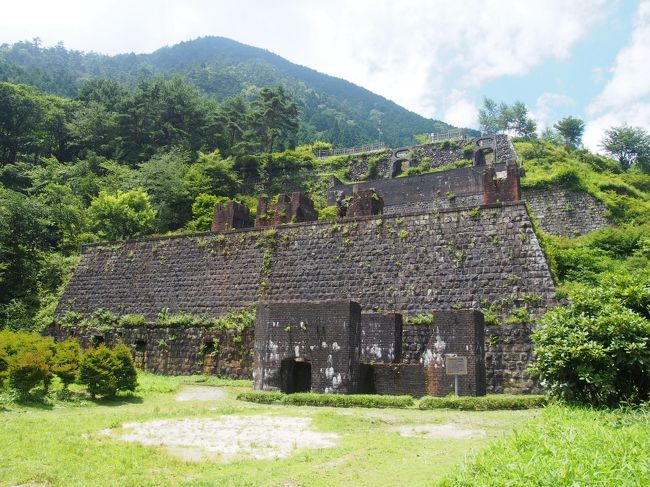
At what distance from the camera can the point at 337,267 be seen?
1820cm

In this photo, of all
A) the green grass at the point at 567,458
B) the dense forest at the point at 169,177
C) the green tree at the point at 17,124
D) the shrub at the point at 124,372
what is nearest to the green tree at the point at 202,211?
the dense forest at the point at 169,177

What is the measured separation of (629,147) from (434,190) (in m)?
25.7

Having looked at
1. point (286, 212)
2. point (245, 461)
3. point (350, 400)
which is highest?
point (286, 212)

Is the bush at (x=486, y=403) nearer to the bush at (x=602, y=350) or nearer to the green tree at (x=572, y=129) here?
the bush at (x=602, y=350)

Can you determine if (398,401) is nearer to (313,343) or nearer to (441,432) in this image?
(313,343)

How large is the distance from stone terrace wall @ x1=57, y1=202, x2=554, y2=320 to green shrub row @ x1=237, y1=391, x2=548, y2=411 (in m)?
4.18

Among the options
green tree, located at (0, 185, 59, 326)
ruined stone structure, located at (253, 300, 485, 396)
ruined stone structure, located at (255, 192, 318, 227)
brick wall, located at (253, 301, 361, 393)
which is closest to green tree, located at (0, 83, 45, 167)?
green tree, located at (0, 185, 59, 326)

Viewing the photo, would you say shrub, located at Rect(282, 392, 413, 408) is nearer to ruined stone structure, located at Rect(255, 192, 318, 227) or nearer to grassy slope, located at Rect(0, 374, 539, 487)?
grassy slope, located at Rect(0, 374, 539, 487)

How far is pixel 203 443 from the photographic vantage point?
811cm

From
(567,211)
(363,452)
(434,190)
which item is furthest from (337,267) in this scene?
(567,211)

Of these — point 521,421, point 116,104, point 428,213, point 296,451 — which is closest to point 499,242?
point 428,213

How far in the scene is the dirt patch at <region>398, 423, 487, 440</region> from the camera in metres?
7.99

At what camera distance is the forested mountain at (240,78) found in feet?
298

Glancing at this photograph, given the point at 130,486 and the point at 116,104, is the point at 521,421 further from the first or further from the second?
the point at 116,104
